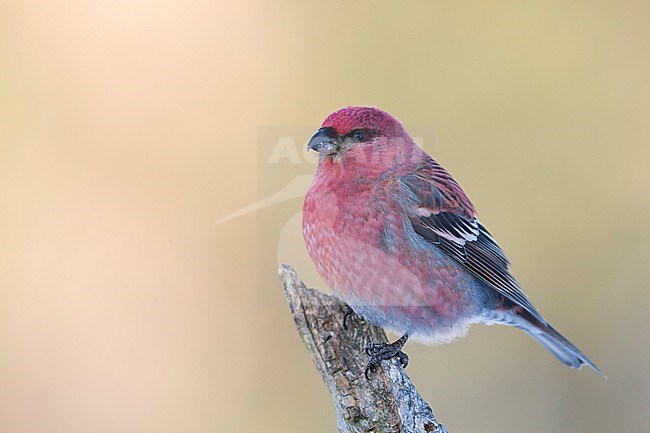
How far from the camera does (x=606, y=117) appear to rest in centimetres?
799

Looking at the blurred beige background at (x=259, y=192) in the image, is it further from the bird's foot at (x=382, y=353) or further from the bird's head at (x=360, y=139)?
the bird's foot at (x=382, y=353)

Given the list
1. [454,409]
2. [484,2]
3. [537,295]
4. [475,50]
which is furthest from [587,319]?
[484,2]

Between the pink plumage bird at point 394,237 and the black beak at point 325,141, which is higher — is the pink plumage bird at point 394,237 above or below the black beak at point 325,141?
below

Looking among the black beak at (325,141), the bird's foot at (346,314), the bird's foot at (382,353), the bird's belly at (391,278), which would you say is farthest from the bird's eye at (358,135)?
the bird's foot at (382,353)

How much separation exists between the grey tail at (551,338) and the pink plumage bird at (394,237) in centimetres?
26

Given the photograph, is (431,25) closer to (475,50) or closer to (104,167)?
(475,50)

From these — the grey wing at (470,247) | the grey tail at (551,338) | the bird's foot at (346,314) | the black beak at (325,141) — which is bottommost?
the grey tail at (551,338)

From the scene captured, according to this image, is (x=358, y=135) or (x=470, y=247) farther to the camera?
(x=470, y=247)

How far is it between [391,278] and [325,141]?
877mm

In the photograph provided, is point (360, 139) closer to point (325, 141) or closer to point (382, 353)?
point (325, 141)

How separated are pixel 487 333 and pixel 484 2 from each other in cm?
356

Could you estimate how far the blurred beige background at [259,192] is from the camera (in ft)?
22.9

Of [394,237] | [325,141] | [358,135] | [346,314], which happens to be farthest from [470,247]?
[325,141]

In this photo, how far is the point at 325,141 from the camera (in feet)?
14.2
